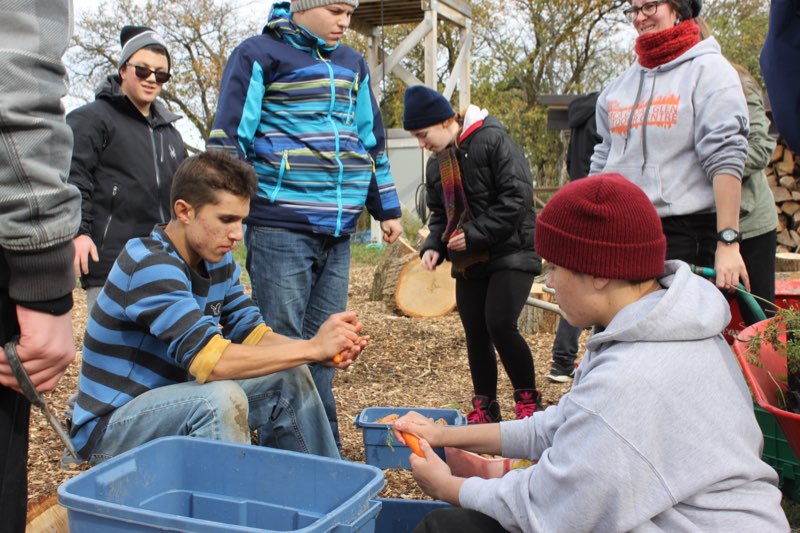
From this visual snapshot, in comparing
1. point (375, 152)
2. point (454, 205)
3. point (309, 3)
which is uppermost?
point (309, 3)

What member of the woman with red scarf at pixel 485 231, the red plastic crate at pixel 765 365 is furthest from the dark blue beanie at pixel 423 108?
the red plastic crate at pixel 765 365

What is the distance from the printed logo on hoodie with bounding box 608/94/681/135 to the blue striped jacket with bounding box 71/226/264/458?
180cm

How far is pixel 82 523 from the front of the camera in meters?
1.84

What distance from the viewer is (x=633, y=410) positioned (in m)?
1.71

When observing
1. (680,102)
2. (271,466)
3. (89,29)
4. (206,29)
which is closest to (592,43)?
(206,29)

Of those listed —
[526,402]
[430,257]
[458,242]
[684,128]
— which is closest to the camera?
[684,128]

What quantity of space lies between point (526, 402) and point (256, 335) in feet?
4.98

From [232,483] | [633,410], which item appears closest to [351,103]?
[232,483]

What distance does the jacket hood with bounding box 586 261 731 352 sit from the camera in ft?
5.86

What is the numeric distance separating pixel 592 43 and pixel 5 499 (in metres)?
23.4

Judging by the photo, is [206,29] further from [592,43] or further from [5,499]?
[5,499]

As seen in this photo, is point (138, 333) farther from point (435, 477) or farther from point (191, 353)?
point (435, 477)

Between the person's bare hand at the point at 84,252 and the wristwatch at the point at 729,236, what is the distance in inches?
104

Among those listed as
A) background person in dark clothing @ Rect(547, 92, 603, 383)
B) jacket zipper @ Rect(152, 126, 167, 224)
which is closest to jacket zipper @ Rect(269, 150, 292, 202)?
jacket zipper @ Rect(152, 126, 167, 224)
